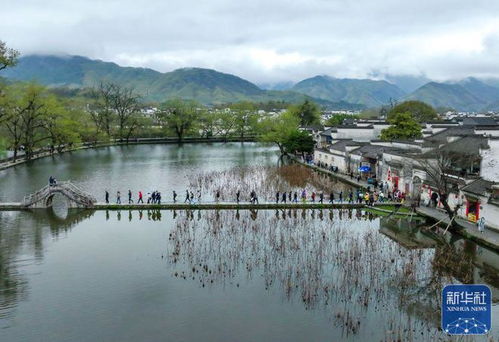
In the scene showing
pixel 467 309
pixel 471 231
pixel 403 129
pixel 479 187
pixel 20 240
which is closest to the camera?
pixel 467 309

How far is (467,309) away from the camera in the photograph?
575cm

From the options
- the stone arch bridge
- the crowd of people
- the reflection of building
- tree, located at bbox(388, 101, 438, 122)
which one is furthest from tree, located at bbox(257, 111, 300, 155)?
the reflection of building

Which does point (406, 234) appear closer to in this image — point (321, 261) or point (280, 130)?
point (321, 261)

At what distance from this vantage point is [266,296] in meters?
18.8

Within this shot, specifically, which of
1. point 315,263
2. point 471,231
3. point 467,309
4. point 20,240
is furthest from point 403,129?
point 467,309

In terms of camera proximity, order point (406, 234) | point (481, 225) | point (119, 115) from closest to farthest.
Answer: point (481, 225) < point (406, 234) < point (119, 115)

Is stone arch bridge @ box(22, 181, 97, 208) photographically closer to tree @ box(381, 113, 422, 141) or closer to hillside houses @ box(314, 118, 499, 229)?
hillside houses @ box(314, 118, 499, 229)

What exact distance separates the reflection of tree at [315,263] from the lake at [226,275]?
78 millimetres

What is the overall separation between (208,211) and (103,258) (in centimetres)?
1182

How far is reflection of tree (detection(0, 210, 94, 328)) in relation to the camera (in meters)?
19.3

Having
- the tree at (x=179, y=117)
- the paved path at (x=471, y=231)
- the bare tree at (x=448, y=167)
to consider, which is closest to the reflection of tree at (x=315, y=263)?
the paved path at (x=471, y=231)

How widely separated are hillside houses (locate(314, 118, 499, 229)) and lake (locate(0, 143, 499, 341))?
346cm

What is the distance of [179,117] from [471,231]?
8425cm

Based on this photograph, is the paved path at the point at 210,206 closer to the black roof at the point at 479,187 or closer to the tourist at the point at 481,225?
the black roof at the point at 479,187
